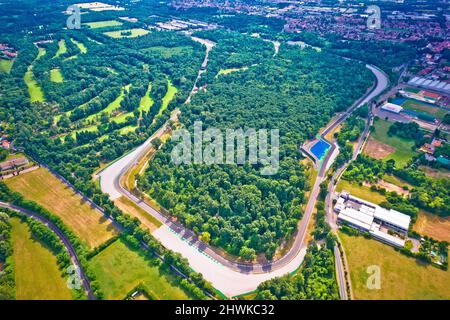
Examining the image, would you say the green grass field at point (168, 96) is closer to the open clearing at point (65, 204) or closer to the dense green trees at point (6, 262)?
the open clearing at point (65, 204)

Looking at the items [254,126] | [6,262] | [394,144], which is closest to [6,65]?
[6,262]

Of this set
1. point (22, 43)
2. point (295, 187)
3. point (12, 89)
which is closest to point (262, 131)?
point (295, 187)


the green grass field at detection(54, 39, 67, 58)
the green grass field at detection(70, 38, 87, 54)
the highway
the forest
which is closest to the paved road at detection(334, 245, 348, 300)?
the highway

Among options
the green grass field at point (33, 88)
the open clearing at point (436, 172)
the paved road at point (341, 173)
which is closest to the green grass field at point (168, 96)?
the green grass field at point (33, 88)

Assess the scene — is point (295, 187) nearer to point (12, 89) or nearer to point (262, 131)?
point (262, 131)

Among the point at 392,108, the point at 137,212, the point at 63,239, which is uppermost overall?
the point at 392,108

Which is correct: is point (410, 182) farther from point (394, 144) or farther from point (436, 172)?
point (394, 144)
